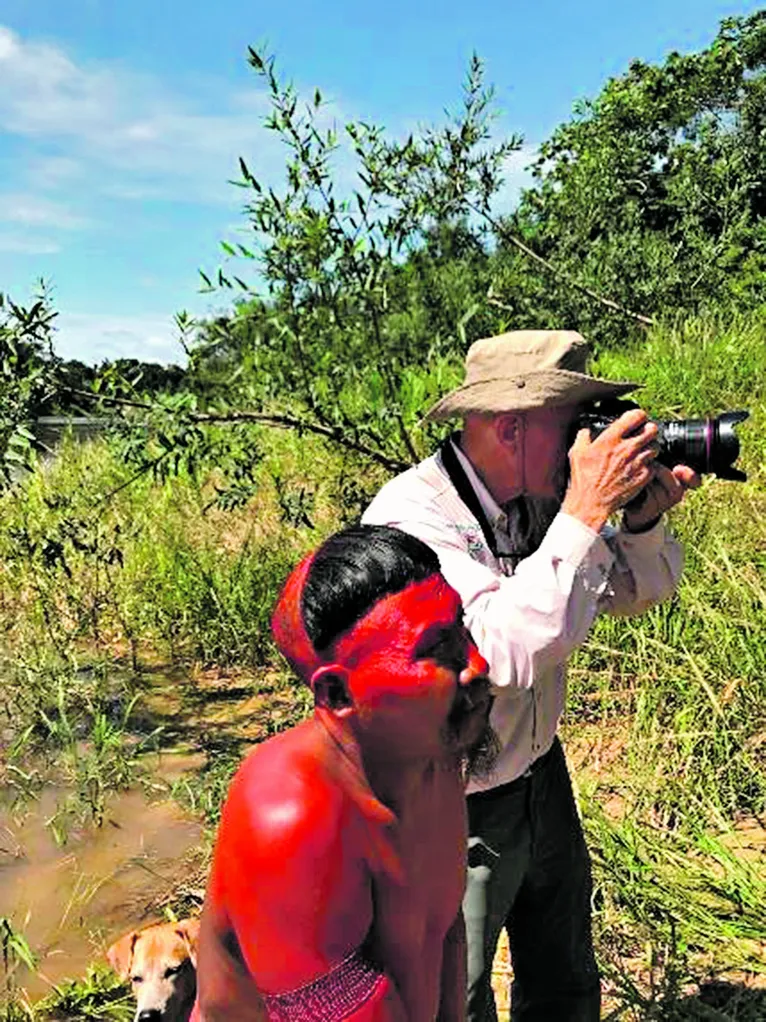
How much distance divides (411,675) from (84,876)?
315 centimetres

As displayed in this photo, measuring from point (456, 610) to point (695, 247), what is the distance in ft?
31.8

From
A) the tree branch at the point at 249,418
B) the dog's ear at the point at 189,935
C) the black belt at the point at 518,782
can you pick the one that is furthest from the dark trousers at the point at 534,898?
the tree branch at the point at 249,418

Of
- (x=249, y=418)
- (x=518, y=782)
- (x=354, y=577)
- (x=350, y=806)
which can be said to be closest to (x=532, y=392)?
(x=518, y=782)

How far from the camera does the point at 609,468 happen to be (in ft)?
5.69

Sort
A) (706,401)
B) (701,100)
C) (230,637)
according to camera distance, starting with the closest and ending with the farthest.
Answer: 1. (230,637)
2. (706,401)
3. (701,100)

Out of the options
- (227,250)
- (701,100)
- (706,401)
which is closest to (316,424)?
(227,250)

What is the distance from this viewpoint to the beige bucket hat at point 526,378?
1781 mm

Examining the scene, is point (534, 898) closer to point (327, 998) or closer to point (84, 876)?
point (327, 998)

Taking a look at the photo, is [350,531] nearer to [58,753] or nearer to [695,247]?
[58,753]

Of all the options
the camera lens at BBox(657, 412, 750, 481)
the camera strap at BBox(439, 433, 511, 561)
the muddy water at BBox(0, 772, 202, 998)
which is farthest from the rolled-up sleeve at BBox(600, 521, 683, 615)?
the muddy water at BBox(0, 772, 202, 998)

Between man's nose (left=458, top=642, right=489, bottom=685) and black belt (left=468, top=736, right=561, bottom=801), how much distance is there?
91 cm

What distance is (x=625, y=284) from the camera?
9156 millimetres

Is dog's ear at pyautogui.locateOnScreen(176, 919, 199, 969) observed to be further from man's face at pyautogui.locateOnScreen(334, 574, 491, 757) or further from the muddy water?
man's face at pyautogui.locateOnScreen(334, 574, 491, 757)

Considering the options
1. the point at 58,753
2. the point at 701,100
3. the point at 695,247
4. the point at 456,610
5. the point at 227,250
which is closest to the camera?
the point at 456,610
